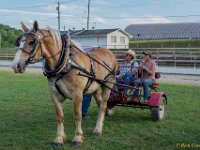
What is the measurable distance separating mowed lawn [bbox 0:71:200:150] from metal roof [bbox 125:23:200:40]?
57.3 meters

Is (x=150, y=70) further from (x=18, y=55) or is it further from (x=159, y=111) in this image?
(x=18, y=55)

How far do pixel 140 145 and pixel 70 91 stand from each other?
5.27ft

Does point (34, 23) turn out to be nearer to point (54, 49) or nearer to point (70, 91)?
point (54, 49)

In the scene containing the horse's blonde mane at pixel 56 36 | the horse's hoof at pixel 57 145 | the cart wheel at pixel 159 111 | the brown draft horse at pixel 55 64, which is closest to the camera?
the brown draft horse at pixel 55 64

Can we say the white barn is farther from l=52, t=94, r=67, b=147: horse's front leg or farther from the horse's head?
the horse's head

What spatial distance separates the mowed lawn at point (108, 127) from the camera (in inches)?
256

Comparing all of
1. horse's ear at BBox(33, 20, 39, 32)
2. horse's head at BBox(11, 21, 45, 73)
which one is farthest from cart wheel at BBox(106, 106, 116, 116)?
horse's ear at BBox(33, 20, 39, 32)

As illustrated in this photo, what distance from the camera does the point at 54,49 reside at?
245 inches

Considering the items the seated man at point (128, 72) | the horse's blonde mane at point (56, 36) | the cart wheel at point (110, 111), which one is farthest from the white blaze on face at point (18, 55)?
the cart wheel at point (110, 111)

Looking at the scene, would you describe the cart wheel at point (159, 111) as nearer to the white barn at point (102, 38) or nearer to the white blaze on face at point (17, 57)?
the white blaze on face at point (17, 57)

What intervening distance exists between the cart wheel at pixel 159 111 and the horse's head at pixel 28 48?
3.44 metres

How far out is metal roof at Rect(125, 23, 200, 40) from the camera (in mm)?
67062

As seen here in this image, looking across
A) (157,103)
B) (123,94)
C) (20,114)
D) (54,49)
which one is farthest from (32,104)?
(54,49)

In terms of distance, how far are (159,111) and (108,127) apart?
4.49ft
